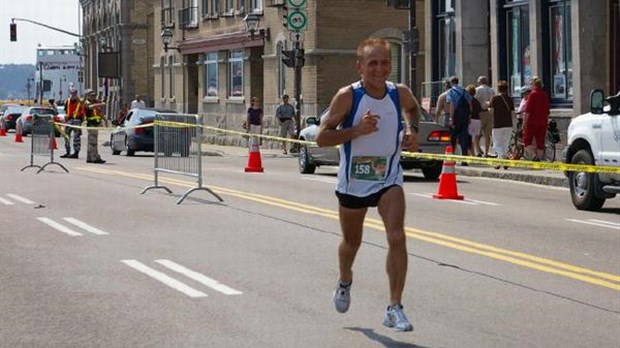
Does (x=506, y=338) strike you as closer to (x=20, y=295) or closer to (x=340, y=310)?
(x=340, y=310)

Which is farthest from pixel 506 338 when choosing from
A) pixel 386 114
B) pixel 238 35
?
pixel 238 35

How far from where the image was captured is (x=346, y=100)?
8.24 metres

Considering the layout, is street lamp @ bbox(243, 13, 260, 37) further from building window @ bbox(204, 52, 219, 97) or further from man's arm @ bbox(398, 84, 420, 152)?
man's arm @ bbox(398, 84, 420, 152)

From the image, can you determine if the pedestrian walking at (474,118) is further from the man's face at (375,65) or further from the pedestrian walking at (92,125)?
the man's face at (375,65)

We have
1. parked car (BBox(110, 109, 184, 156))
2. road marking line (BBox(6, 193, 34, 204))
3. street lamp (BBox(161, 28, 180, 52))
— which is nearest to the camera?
road marking line (BBox(6, 193, 34, 204))

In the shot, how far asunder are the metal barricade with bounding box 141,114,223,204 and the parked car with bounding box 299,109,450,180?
15.4 feet

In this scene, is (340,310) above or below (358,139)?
below

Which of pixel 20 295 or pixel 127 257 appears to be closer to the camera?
pixel 20 295

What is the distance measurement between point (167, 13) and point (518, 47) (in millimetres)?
31714

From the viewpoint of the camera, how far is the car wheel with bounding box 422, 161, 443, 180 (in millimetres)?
24731

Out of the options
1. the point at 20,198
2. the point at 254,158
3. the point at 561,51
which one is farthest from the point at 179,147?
the point at 561,51

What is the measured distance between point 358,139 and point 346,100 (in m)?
0.26

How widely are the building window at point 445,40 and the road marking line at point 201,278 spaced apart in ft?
83.5

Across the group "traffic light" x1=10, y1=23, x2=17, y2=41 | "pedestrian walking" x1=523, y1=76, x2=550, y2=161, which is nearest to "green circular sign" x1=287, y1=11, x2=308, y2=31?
"pedestrian walking" x1=523, y1=76, x2=550, y2=161
